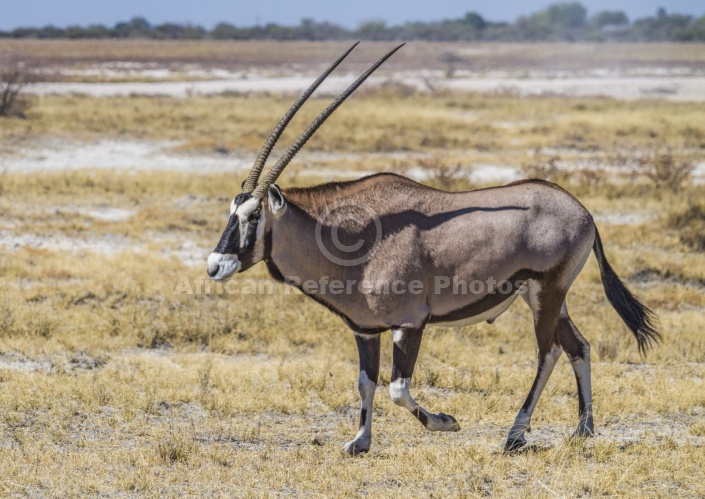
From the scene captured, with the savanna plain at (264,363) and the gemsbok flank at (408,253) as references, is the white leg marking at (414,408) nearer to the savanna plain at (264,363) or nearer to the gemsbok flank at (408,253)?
the gemsbok flank at (408,253)

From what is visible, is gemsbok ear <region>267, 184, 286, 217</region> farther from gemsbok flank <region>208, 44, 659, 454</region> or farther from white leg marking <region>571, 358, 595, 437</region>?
white leg marking <region>571, 358, 595, 437</region>

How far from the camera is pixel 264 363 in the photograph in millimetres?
8938

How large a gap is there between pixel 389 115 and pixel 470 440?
26664 mm

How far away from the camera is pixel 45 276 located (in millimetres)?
11672

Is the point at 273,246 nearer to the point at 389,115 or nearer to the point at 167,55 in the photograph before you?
the point at 389,115

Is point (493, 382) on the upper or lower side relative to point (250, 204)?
lower

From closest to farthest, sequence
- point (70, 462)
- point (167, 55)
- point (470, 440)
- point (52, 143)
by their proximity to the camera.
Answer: point (70, 462)
point (470, 440)
point (52, 143)
point (167, 55)

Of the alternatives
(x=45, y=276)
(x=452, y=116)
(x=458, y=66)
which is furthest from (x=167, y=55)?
(x=45, y=276)

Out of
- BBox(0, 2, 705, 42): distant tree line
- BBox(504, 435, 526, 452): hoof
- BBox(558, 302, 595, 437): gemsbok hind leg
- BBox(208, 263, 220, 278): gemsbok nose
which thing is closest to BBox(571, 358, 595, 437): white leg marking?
BBox(558, 302, 595, 437): gemsbok hind leg

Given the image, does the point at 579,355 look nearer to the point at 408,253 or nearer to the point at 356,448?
the point at 408,253

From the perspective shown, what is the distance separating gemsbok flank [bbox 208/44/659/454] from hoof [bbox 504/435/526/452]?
10 millimetres

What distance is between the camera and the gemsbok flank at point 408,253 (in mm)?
6332
